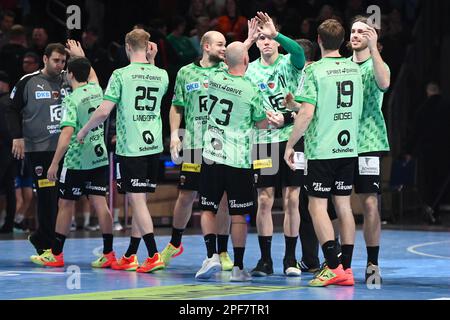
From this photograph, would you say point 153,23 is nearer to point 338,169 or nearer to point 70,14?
point 70,14

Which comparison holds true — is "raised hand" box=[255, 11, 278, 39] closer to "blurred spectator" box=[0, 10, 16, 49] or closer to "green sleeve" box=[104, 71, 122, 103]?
"green sleeve" box=[104, 71, 122, 103]

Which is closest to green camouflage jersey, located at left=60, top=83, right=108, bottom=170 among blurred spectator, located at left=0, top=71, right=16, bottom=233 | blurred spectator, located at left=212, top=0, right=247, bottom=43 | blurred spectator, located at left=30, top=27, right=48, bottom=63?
blurred spectator, located at left=0, top=71, right=16, bottom=233

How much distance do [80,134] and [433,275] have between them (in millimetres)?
3698

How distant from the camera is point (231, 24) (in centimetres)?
1989

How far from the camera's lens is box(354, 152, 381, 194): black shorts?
1027 centimetres

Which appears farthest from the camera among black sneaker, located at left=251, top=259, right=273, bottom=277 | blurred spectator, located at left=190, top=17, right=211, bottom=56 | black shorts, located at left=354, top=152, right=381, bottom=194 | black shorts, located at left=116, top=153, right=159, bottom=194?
→ blurred spectator, located at left=190, top=17, right=211, bottom=56

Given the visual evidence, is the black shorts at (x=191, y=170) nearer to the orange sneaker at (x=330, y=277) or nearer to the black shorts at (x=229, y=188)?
the black shorts at (x=229, y=188)

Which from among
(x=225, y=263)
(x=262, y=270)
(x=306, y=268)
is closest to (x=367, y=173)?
(x=262, y=270)

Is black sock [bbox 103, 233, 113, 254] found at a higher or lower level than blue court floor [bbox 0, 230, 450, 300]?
higher

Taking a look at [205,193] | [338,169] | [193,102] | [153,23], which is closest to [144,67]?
[193,102]

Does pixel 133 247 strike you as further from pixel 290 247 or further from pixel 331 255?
pixel 331 255

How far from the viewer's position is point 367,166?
1030 centimetres

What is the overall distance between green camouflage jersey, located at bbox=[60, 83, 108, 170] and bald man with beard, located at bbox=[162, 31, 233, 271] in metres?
0.87

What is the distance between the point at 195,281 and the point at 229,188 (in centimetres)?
90
